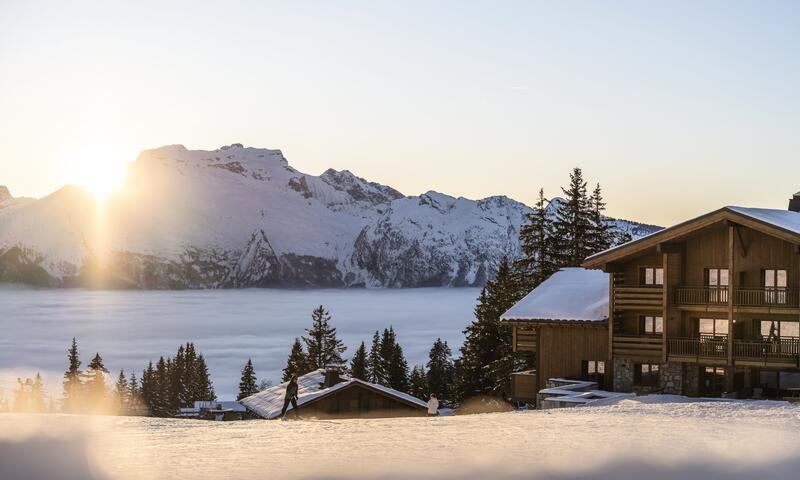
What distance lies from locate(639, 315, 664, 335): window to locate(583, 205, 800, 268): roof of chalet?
2.90 metres

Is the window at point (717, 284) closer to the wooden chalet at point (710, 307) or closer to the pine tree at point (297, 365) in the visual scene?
the wooden chalet at point (710, 307)

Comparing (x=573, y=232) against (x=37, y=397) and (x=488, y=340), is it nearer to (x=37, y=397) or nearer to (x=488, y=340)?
(x=488, y=340)

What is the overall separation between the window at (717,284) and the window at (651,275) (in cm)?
191

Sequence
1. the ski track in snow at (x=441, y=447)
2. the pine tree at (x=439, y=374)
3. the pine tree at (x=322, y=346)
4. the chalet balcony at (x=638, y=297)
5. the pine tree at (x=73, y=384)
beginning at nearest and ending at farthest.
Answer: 1. the ski track in snow at (x=441, y=447)
2. the chalet balcony at (x=638, y=297)
3. the pine tree at (x=322, y=346)
4. the pine tree at (x=439, y=374)
5. the pine tree at (x=73, y=384)

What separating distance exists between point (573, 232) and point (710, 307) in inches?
958

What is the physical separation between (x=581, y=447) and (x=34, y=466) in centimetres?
851

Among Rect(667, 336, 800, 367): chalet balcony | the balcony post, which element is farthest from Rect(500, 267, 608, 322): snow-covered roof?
the balcony post

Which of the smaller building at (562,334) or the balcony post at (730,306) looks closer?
the balcony post at (730,306)

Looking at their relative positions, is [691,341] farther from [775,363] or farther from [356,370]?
[356,370]

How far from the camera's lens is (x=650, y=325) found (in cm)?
3759

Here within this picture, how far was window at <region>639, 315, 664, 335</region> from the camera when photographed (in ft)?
123

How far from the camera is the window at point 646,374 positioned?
120 feet

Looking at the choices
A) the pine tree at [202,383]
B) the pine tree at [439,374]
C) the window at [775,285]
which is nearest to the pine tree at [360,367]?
the pine tree at [439,374]

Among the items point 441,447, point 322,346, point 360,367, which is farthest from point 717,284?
point 360,367
